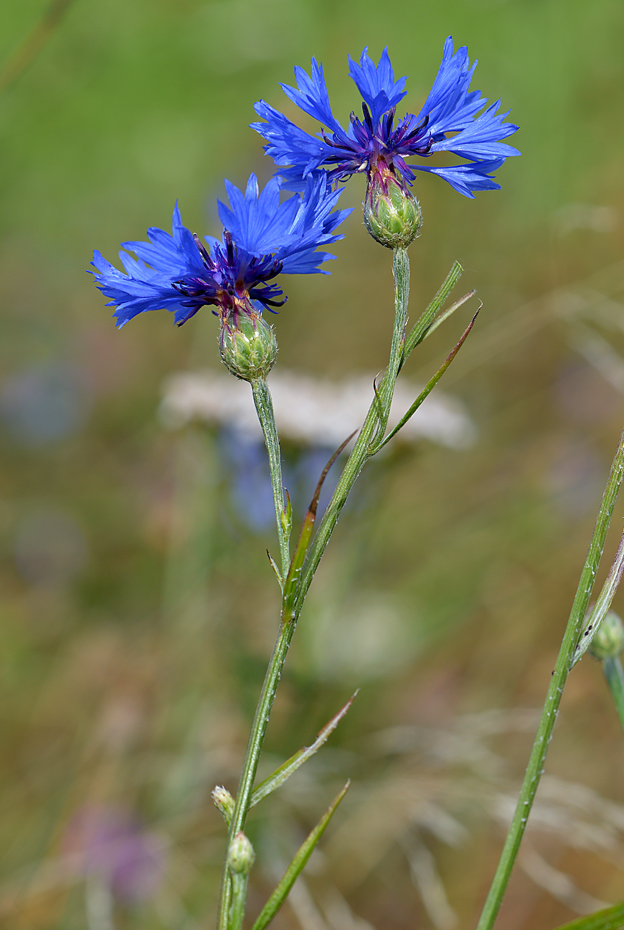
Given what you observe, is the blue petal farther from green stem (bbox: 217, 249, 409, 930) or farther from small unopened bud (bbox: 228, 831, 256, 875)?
small unopened bud (bbox: 228, 831, 256, 875)

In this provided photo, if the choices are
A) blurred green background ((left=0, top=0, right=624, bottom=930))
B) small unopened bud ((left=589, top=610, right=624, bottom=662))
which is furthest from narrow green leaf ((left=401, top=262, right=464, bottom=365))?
blurred green background ((left=0, top=0, right=624, bottom=930))

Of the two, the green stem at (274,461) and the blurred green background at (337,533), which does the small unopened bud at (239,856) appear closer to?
the green stem at (274,461)

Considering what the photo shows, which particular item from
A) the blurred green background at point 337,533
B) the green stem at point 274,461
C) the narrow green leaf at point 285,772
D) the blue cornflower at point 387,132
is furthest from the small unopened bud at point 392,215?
the blurred green background at point 337,533

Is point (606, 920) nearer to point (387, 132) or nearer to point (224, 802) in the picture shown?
point (224, 802)

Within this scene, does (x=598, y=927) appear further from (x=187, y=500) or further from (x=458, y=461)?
(x=458, y=461)

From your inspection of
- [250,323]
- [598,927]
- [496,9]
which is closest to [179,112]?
[496,9]

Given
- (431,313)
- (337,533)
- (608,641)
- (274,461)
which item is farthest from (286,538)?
(337,533)
